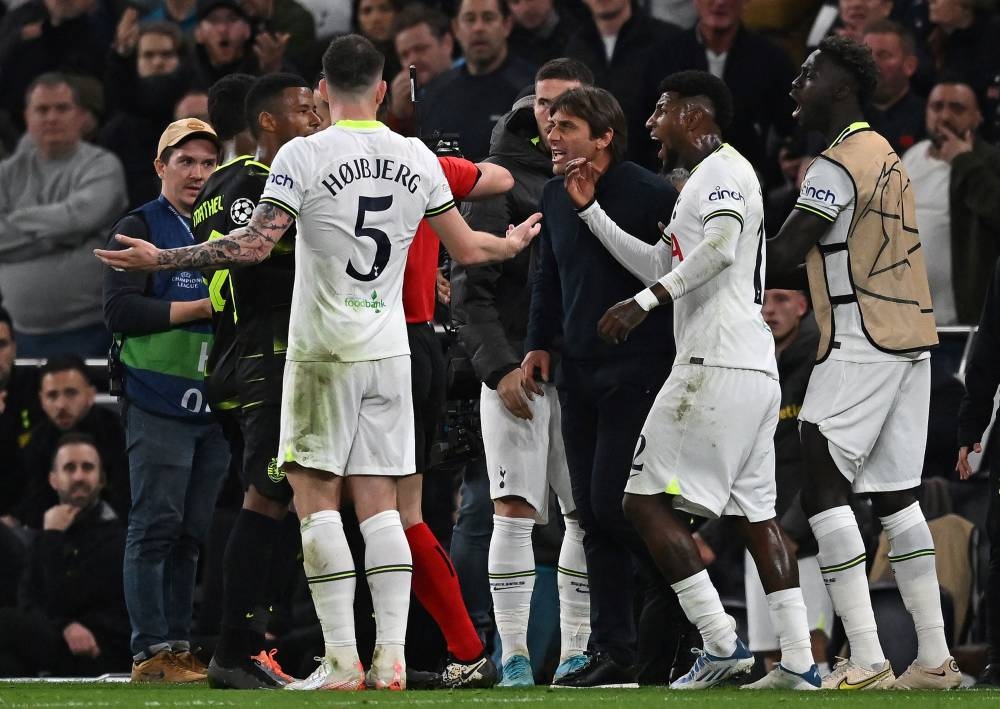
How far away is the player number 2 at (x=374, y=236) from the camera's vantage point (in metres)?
6.61

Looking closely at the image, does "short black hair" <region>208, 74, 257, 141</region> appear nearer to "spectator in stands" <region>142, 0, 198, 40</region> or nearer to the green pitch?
the green pitch

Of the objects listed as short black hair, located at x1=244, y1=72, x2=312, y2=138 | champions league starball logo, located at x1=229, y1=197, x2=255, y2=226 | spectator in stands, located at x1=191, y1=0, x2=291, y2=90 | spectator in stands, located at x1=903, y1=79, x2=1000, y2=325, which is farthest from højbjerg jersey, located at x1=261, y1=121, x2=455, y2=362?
spectator in stands, located at x1=191, y1=0, x2=291, y2=90

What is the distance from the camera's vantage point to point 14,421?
37.8 feet

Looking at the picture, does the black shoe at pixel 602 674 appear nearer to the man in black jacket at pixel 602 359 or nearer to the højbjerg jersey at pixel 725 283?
the man in black jacket at pixel 602 359

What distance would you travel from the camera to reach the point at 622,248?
734cm

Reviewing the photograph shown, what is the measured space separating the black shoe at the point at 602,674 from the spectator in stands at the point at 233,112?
2.75m

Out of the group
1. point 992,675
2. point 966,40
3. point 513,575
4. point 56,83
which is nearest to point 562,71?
point 513,575

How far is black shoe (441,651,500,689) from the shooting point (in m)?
7.05

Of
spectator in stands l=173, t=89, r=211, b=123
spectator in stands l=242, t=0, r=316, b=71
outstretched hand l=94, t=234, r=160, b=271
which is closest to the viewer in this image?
outstretched hand l=94, t=234, r=160, b=271

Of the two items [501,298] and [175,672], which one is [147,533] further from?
[501,298]

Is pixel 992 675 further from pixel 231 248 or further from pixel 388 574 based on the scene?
pixel 231 248

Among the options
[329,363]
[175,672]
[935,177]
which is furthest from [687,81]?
[935,177]

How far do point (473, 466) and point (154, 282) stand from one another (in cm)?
171

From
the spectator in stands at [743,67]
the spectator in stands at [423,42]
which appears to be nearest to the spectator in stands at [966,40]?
the spectator in stands at [743,67]
